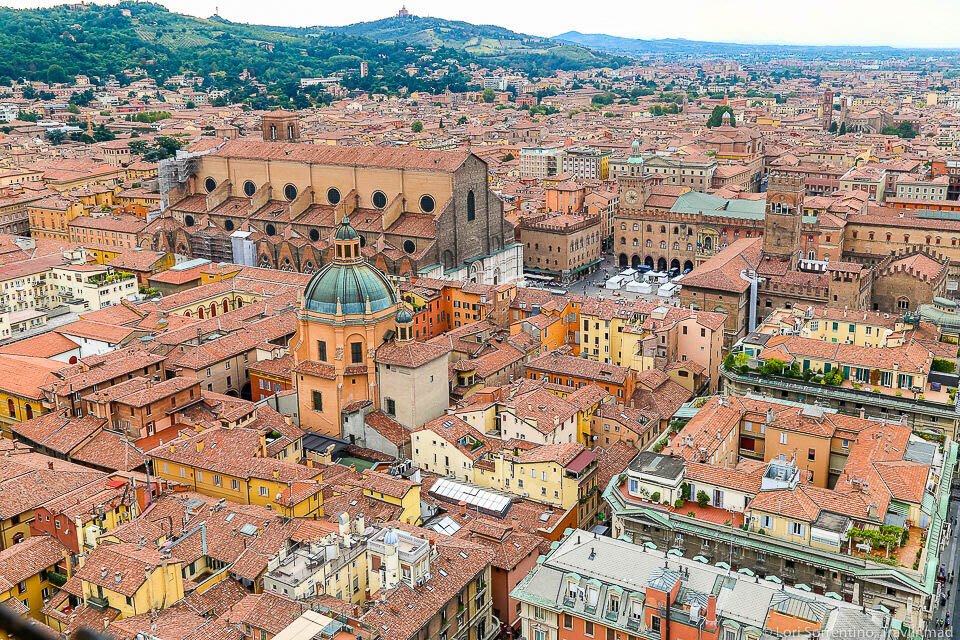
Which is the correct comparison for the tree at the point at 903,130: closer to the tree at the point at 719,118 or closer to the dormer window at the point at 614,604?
the tree at the point at 719,118

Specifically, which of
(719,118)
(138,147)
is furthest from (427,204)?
(719,118)

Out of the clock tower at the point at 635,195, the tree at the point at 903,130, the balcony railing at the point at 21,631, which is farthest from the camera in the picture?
the tree at the point at 903,130

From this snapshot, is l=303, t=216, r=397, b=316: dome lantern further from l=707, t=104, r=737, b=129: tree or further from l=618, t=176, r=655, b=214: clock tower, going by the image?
l=707, t=104, r=737, b=129: tree

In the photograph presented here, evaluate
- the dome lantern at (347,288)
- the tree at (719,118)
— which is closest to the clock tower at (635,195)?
the dome lantern at (347,288)

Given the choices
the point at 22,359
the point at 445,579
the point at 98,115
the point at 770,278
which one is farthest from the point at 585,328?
the point at 98,115

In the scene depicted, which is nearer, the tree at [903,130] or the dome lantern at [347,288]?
the dome lantern at [347,288]
